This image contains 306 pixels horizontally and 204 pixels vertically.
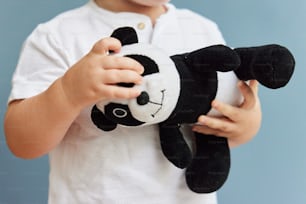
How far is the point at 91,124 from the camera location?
533 mm

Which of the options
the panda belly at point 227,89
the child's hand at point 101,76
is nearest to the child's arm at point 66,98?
the child's hand at point 101,76

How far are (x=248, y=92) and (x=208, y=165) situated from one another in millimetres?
77

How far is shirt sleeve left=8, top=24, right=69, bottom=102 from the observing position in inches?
20.8

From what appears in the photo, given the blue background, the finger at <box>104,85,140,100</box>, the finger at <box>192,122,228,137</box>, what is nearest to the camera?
the finger at <box>104,85,140,100</box>

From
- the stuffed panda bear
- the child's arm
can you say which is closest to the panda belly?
the stuffed panda bear

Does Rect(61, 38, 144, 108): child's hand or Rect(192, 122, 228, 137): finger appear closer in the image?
Rect(61, 38, 144, 108): child's hand

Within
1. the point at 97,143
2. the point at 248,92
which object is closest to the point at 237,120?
the point at 248,92

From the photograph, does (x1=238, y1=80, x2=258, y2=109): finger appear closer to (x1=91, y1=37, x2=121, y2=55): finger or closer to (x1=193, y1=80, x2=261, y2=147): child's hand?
(x1=193, y1=80, x2=261, y2=147): child's hand

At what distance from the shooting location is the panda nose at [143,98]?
44 centimetres

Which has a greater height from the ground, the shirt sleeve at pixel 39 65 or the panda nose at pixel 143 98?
the panda nose at pixel 143 98

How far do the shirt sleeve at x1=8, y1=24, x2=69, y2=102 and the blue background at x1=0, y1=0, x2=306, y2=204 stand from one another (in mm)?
127

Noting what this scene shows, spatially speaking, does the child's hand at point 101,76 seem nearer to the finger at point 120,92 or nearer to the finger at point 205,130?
the finger at point 120,92

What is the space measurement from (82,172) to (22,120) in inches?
2.8

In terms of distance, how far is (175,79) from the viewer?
0.46 metres
